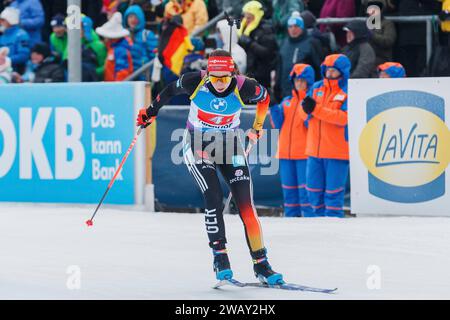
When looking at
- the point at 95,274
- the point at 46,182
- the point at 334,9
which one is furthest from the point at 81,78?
Answer: the point at 95,274

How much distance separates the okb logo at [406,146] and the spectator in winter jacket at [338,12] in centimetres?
233

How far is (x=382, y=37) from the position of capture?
48.2 feet

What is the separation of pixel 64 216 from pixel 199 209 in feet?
5.31

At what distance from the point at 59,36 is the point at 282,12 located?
12.4ft

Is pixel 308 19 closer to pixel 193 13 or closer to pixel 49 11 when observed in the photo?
pixel 193 13

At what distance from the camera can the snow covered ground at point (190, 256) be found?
9.33 meters

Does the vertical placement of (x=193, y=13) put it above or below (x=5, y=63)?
above

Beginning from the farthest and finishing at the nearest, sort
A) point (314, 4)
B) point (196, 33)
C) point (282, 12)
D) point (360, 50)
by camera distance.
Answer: point (196, 33)
point (314, 4)
point (282, 12)
point (360, 50)

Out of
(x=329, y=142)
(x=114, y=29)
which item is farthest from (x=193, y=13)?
(x=329, y=142)

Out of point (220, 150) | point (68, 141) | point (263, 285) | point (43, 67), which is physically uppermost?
point (220, 150)

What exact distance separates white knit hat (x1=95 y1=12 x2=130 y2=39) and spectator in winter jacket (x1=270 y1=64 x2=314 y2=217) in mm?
3626

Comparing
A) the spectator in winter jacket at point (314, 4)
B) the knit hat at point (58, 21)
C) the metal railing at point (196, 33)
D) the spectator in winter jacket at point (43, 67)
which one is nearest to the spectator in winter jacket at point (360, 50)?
the spectator in winter jacket at point (314, 4)

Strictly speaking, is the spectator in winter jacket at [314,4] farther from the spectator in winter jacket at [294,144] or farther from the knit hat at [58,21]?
the knit hat at [58,21]

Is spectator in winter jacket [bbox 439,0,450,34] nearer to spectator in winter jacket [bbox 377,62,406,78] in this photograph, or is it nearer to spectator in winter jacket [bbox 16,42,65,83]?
spectator in winter jacket [bbox 377,62,406,78]
